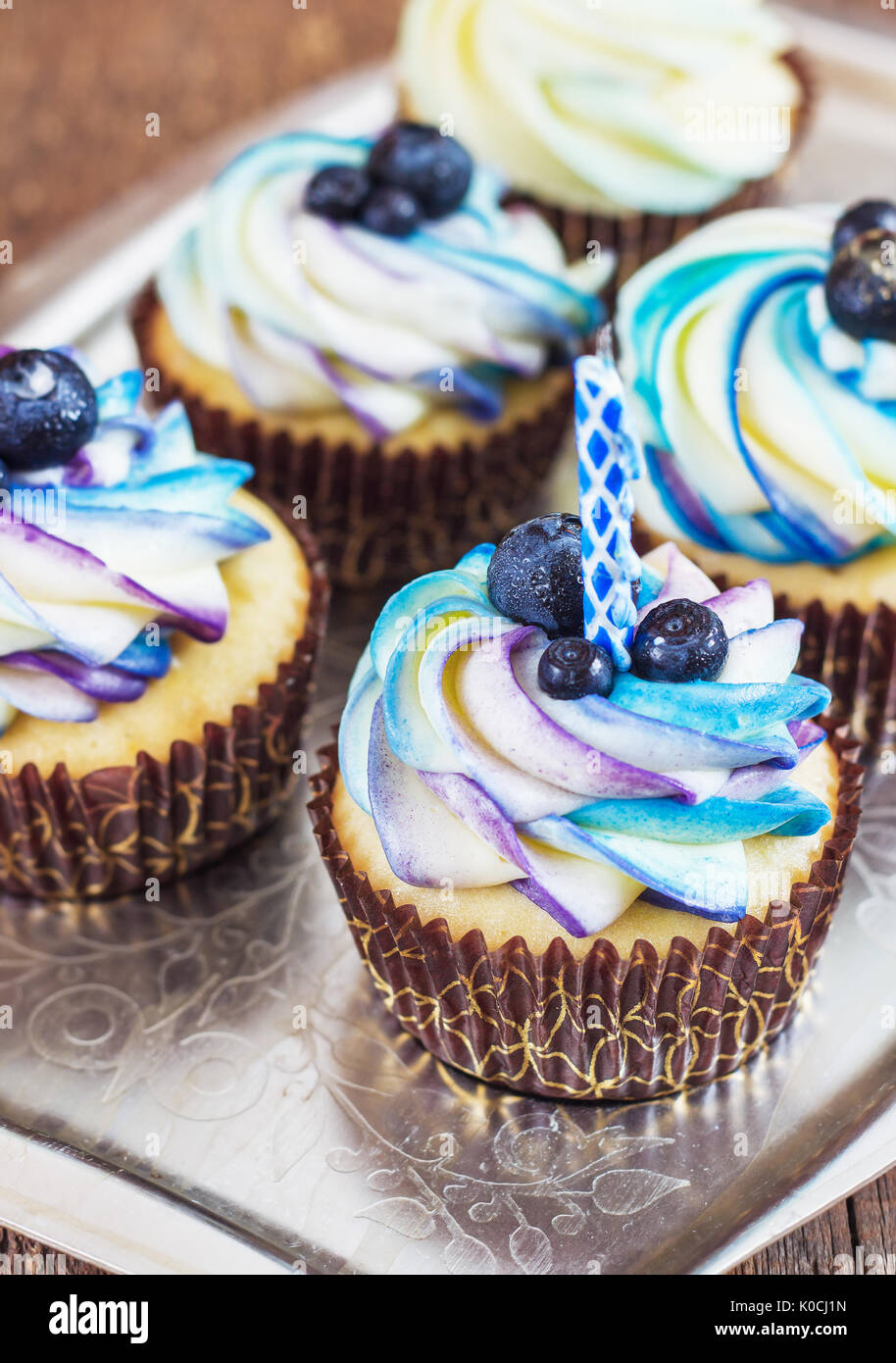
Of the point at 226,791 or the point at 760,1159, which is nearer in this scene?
the point at 760,1159

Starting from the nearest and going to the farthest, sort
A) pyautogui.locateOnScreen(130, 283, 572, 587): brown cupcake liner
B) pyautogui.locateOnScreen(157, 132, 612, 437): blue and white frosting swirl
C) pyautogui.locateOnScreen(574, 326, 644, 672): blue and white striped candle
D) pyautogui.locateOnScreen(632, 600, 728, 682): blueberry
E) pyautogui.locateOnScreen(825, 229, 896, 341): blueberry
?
pyautogui.locateOnScreen(574, 326, 644, 672): blue and white striped candle
pyautogui.locateOnScreen(632, 600, 728, 682): blueberry
pyautogui.locateOnScreen(825, 229, 896, 341): blueberry
pyautogui.locateOnScreen(157, 132, 612, 437): blue and white frosting swirl
pyautogui.locateOnScreen(130, 283, 572, 587): brown cupcake liner

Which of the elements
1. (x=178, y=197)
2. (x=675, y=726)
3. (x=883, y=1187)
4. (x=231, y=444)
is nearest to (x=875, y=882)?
(x=883, y=1187)

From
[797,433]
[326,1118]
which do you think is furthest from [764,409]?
[326,1118]

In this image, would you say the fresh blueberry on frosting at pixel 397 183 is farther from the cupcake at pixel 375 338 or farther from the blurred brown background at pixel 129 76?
the blurred brown background at pixel 129 76

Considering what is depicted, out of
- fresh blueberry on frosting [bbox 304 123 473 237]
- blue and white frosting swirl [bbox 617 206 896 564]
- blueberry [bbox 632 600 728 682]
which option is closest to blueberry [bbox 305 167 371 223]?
fresh blueberry on frosting [bbox 304 123 473 237]

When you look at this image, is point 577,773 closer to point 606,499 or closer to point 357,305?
point 606,499

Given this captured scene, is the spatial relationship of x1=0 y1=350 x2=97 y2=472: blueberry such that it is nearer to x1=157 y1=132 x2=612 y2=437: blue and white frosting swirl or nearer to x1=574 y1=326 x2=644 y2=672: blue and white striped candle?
x1=157 y1=132 x2=612 y2=437: blue and white frosting swirl
